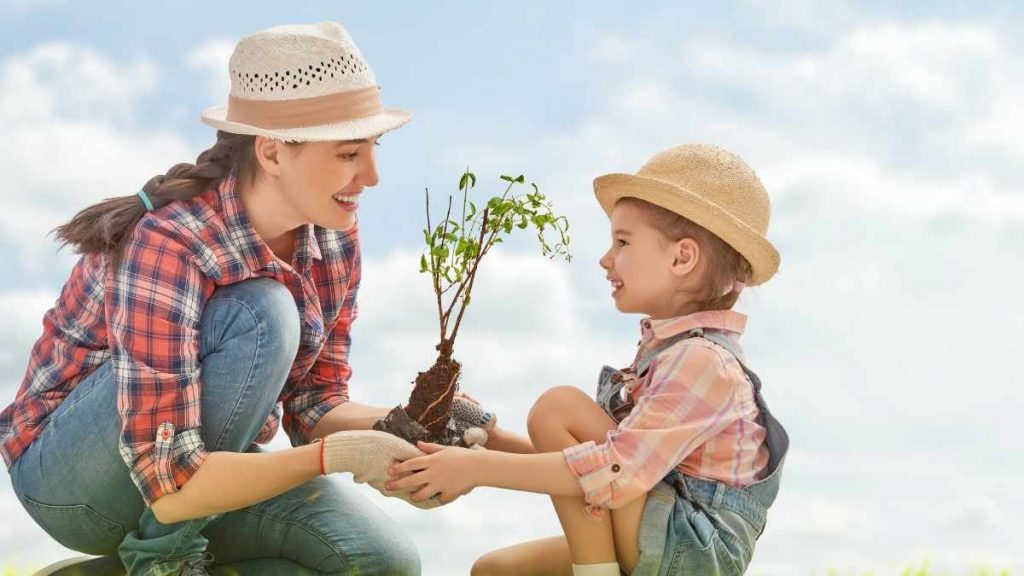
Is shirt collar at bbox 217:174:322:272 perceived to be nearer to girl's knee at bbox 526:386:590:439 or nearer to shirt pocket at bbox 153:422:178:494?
shirt pocket at bbox 153:422:178:494

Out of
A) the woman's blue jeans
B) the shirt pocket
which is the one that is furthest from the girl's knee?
the shirt pocket

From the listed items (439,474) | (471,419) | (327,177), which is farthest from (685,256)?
(327,177)

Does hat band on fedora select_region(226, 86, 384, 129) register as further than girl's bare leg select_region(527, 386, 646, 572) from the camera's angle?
Yes

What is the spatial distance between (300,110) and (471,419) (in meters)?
1.19

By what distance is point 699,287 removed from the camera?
3.98 m

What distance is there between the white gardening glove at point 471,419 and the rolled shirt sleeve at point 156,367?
34.1 inches

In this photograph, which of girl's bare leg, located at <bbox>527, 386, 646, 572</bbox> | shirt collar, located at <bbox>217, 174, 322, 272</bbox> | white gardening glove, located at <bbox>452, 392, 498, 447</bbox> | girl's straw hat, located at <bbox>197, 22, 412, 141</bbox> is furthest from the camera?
white gardening glove, located at <bbox>452, 392, 498, 447</bbox>

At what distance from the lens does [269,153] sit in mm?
3938

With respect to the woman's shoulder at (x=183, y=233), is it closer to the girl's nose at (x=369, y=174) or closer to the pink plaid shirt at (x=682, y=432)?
the girl's nose at (x=369, y=174)

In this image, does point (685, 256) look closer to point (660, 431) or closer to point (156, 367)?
point (660, 431)

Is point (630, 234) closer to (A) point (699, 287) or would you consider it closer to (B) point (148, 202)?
(A) point (699, 287)

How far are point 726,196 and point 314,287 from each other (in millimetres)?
1452

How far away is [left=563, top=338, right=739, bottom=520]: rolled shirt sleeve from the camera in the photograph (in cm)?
366

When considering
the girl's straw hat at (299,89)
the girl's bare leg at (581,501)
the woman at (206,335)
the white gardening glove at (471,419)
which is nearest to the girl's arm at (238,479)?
the woman at (206,335)
